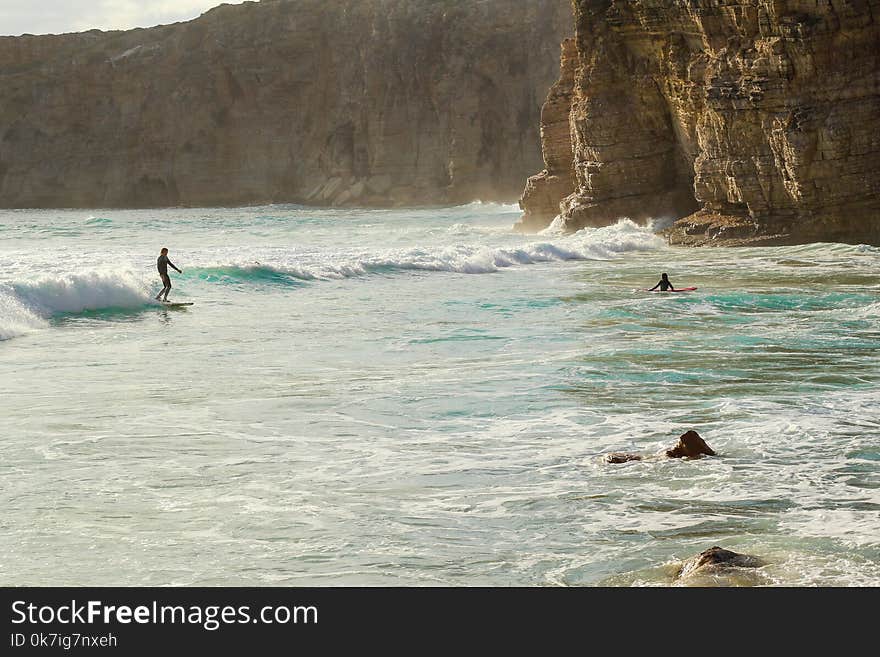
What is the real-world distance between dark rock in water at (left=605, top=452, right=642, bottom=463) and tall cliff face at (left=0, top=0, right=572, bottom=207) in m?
77.9

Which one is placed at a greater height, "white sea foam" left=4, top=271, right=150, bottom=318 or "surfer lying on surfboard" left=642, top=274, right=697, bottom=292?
"white sea foam" left=4, top=271, right=150, bottom=318

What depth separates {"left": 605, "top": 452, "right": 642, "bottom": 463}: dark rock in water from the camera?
385 inches

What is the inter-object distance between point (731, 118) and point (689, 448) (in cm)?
2221

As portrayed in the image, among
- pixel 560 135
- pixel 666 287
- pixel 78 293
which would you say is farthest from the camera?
pixel 560 135

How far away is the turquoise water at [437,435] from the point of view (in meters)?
7.79

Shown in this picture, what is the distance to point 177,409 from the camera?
12438 millimetres

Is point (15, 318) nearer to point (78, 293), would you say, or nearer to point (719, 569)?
point (78, 293)

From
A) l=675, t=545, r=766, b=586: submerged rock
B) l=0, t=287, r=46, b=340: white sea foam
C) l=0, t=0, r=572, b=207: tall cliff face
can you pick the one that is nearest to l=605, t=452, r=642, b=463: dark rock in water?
l=675, t=545, r=766, b=586: submerged rock

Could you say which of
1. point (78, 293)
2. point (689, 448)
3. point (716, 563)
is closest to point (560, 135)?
point (78, 293)

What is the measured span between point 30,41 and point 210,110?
18212 mm

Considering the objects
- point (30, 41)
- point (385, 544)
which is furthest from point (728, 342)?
point (30, 41)

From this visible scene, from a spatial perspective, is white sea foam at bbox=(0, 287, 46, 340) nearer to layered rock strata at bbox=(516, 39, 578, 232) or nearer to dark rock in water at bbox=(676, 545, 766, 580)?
dark rock in water at bbox=(676, 545, 766, 580)

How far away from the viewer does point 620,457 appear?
9797 millimetres

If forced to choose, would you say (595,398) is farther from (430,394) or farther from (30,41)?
(30,41)
